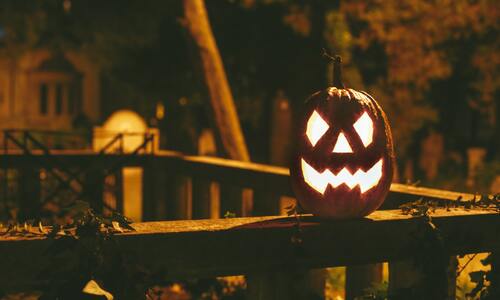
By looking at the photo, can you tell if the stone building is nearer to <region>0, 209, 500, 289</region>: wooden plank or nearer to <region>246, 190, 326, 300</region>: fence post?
<region>246, 190, 326, 300</region>: fence post

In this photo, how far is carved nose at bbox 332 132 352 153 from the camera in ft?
12.6

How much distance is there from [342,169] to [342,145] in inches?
5.1

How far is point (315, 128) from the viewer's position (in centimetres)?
392

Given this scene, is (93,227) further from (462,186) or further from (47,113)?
(47,113)

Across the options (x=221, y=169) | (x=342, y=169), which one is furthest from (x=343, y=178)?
(x=221, y=169)

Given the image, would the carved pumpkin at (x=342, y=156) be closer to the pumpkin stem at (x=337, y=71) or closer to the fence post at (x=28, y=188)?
the pumpkin stem at (x=337, y=71)

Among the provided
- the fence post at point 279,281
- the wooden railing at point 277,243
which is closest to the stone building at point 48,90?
the fence post at point 279,281

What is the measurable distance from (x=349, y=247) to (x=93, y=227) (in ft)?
4.08

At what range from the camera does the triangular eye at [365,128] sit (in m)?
3.86

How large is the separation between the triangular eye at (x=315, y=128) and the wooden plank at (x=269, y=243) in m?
0.43

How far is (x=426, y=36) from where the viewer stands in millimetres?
16578

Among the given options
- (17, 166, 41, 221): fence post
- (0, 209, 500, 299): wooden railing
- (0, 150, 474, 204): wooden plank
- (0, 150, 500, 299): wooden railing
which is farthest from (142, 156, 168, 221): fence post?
(0, 209, 500, 299): wooden railing

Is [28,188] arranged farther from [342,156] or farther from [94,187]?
[342,156]

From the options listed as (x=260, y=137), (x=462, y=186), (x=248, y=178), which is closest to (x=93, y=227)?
(x=248, y=178)
